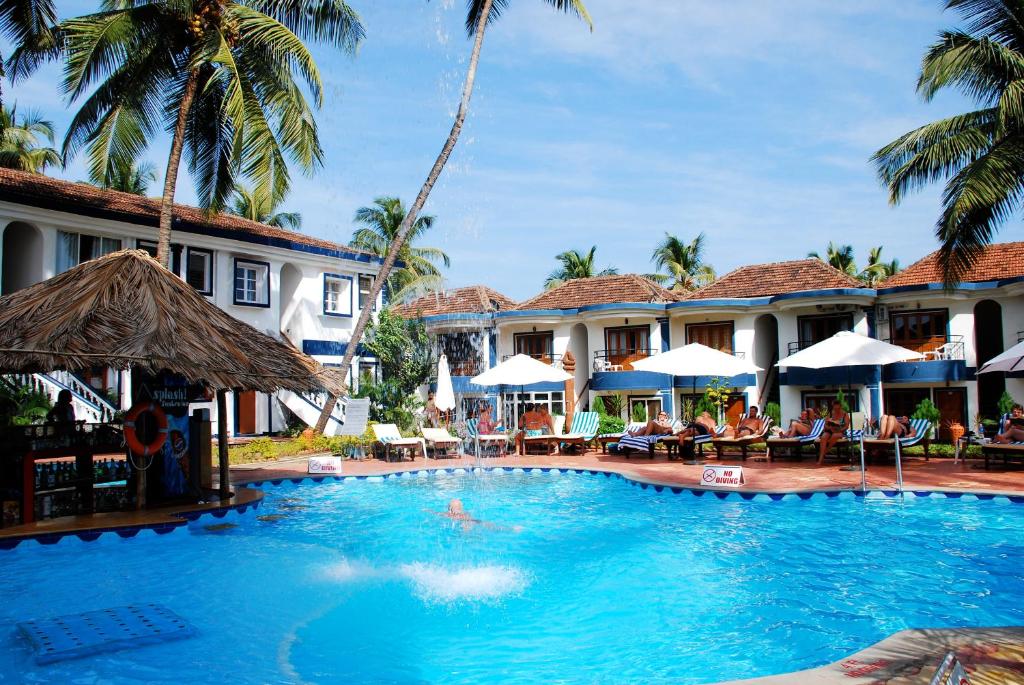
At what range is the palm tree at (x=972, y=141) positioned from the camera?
600 inches

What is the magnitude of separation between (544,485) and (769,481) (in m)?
4.83

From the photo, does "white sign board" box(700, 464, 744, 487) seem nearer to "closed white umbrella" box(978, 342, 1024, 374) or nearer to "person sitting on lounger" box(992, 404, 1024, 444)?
"person sitting on lounger" box(992, 404, 1024, 444)

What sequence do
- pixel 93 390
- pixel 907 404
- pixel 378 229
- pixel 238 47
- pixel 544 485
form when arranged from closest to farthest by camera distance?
1. pixel 544 485
2. pixel 238 47
3. pixel 93 390
4. pixel 907 404
5. pixel 378 229

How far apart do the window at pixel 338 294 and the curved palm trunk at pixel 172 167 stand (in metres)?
11.4

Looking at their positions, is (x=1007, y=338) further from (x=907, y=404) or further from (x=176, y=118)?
(x=176, y=118)

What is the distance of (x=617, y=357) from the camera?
109 ft

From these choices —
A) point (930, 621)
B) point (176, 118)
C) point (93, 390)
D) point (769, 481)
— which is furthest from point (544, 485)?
point (93, 390)

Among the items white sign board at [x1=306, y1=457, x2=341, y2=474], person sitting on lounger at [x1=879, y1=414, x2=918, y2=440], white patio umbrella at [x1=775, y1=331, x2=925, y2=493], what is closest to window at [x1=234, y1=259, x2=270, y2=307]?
white sign board at [x1=306, y1=457, x2=341, y2=474]

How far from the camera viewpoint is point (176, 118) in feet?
60.7

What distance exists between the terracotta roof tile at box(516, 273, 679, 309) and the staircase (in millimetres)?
19119

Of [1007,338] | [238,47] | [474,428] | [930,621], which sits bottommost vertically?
[930,621]

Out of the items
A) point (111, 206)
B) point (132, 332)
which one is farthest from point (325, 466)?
point (111, 206)

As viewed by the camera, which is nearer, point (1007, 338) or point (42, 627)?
point (42, 627)

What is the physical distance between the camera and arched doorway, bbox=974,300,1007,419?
27.6 m
